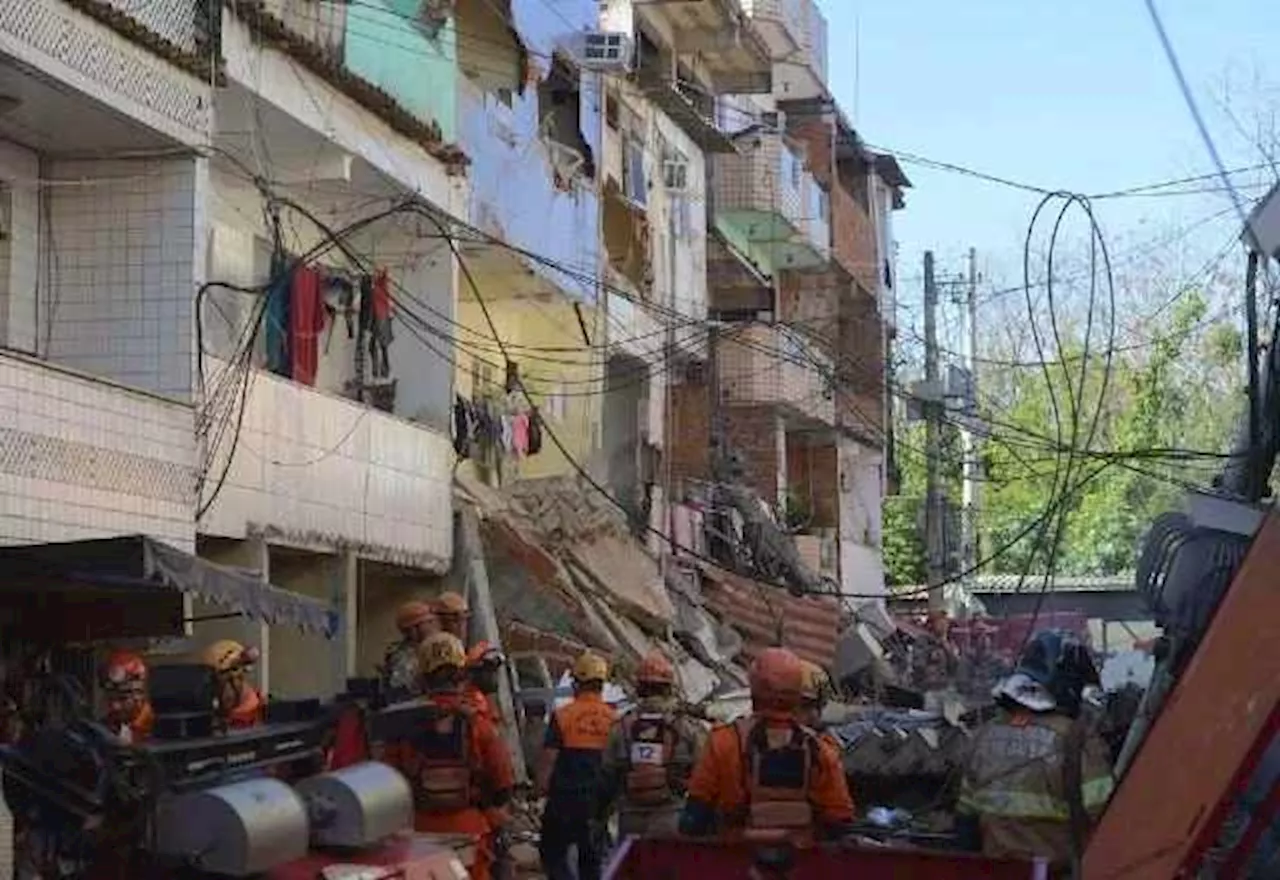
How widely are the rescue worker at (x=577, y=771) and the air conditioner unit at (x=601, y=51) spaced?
1474cm

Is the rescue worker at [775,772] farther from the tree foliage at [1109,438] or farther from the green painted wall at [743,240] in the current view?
the green painted wall at [743,240]

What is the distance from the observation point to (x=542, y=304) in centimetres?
2519

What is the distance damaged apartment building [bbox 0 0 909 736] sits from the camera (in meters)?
13.3

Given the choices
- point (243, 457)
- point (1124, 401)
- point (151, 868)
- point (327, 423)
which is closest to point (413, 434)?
point (327, 423)

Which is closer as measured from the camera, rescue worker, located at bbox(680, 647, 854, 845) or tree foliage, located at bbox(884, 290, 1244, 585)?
rescue worker, located at bbox(680, 647, 854, 845)

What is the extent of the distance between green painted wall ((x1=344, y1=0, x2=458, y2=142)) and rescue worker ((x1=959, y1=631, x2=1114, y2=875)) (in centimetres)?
1042

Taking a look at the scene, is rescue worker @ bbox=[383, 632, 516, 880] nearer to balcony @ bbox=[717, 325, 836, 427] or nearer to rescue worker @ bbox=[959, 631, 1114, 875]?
rescue worker @ bbox=[959, 631, 1114, 875]

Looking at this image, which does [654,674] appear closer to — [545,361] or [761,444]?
[545,361]

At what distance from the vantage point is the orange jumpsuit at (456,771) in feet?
27.7

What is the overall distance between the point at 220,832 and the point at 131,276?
8.89m

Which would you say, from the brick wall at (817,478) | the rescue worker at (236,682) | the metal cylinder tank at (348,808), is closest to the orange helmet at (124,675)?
the rescue worker at (236,682)

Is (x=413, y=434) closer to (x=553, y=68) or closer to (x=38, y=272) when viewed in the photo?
(x=38, y=272)

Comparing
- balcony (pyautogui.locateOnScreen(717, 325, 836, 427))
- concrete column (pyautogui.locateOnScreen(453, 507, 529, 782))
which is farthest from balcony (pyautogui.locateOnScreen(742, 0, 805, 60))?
concrete column (pyautogui.locateOnScreen(453, 507, 529, 782))

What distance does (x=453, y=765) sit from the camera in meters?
8.52
